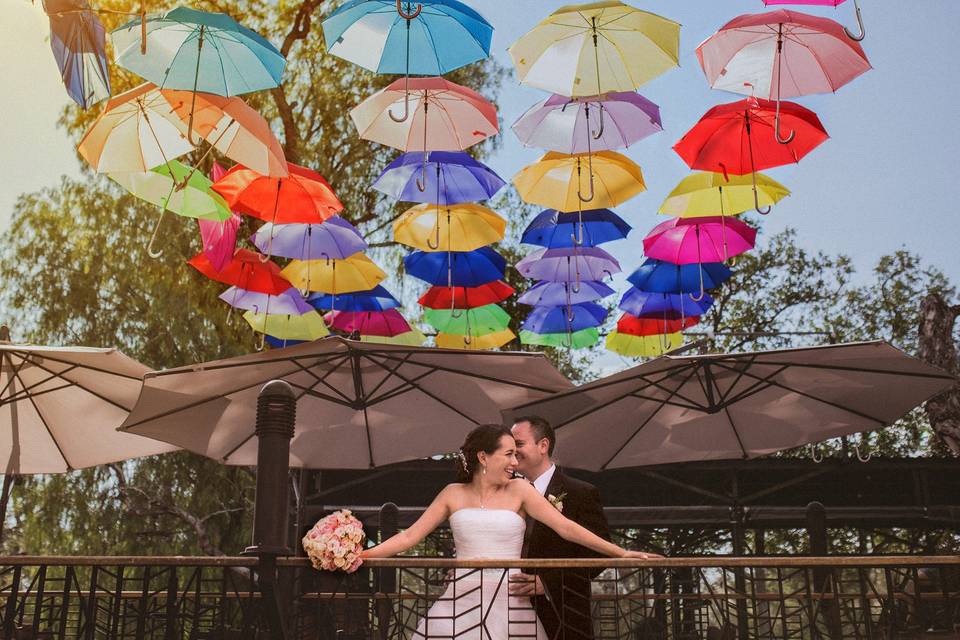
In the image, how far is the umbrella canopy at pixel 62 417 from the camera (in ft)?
28.2

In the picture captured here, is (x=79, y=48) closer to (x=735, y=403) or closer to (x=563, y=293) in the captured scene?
(x=735, y=403)

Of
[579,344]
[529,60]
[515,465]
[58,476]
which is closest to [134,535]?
[58,476]

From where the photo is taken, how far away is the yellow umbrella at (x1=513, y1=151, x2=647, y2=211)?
999 centimetres

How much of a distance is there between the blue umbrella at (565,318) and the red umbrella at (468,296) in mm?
1131

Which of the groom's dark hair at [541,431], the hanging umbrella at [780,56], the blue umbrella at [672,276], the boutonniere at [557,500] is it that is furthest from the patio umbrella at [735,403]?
the blue umbrella at [672,276]

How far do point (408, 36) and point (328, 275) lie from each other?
4317 mm

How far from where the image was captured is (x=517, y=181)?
10.2 meters

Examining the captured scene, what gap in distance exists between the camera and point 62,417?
9.01m

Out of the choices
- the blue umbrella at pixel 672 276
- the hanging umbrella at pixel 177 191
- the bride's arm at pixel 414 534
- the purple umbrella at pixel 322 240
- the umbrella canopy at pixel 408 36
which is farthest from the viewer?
the blue umbrella at pixel 672 276

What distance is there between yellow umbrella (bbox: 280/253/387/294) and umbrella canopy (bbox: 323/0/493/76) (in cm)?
361

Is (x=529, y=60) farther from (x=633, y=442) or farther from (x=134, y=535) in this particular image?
(x=134, y=535)

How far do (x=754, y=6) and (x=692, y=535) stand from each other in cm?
1420

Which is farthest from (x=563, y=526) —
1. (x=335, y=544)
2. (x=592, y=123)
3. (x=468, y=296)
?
(x=468, y=296)

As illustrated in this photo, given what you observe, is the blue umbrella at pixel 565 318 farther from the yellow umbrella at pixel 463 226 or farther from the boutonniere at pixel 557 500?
the boutonniere at pixel 557 500
